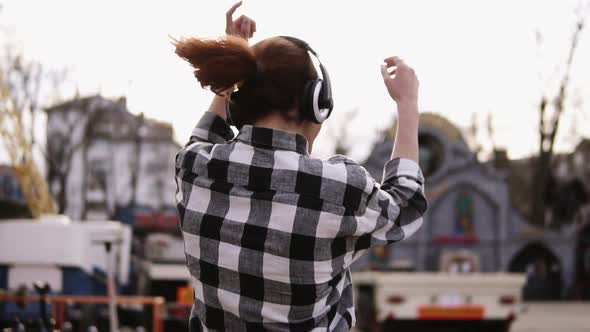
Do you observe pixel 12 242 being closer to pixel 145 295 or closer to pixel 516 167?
pixel 145 295

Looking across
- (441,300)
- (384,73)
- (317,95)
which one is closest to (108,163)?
(441,300)

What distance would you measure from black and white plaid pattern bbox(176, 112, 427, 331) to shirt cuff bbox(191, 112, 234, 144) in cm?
20

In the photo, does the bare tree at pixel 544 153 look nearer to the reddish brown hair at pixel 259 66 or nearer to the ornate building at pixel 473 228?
the ornate building at pixel 473 228

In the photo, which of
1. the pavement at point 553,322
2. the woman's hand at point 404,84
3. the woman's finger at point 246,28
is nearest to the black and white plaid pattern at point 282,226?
the woman's hand at point 404,84

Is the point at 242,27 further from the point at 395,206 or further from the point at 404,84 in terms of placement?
the point at 395,206

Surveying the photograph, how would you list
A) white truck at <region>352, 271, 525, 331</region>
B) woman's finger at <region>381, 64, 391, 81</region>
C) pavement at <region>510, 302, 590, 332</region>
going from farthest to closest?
pavement at <region>510, 302, 590, 332</region> → white truck at <region>352, 271, 525, 331</region> → woman's finger at <region>381, 64, 391, 81</region>

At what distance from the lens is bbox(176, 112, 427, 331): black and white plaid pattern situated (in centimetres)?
203

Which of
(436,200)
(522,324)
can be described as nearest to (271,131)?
(522,324)

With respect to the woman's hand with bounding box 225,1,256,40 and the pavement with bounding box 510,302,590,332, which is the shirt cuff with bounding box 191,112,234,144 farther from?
the pavement with bounding box 510,302,590,332

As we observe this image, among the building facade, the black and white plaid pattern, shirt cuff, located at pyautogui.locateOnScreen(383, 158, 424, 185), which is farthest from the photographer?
the building facade

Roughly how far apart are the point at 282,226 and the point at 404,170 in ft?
1.10

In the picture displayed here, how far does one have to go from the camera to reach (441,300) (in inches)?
579

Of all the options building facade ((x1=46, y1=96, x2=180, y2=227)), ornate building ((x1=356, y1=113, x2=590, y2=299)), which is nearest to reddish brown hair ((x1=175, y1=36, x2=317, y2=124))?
building facade ((x1=46, y1=96, x2=180, y2=227))

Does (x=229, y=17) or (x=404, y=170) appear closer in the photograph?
(x=404, y=170)
